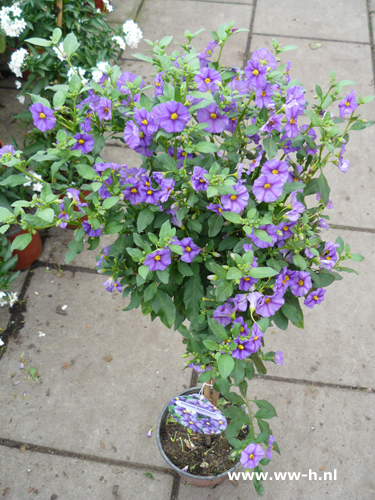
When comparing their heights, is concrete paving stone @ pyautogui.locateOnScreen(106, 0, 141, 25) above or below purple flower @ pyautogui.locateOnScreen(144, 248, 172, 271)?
above

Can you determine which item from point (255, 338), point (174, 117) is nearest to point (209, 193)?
point (174, 117)

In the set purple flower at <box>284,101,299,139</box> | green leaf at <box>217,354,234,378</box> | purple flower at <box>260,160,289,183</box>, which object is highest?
purple flower at <box>284,101,299,139</box>

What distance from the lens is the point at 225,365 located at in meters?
1.16

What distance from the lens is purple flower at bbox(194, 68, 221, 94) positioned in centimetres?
123

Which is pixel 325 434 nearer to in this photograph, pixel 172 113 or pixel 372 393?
pixel 372 393

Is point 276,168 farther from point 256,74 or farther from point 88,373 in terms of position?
point 88,373

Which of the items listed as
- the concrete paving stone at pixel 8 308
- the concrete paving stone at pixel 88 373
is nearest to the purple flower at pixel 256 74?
the concrete paving stone at pixel 88 373

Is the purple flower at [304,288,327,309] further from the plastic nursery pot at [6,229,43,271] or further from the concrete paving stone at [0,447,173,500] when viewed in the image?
the plastic nursery pot at [6,229,43,271]

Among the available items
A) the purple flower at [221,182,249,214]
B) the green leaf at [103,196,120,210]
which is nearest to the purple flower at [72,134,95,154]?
the green leaf at [103,196,120,210]

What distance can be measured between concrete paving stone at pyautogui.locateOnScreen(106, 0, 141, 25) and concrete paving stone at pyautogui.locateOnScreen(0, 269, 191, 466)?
9.31 feet

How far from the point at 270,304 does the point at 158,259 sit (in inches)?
13.4

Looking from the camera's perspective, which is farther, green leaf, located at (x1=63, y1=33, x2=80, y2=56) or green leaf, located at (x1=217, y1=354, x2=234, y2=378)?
green leaf, located at (x1=63, y1=33, x2=80, y2=56)

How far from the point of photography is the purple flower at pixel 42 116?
122 centimetres

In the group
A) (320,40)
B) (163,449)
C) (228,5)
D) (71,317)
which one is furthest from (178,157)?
(228,5)
